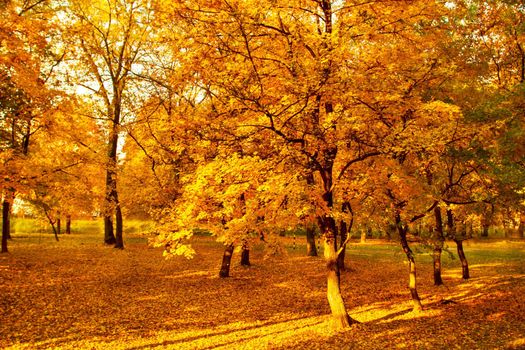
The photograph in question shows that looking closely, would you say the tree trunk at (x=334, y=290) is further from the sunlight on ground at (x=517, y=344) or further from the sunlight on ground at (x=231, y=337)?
the sunlight on ground at (x=517, y=344)

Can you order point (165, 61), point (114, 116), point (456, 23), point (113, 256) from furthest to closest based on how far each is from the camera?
point (114, 116) → point (113, 256) → point (165, 61) → point (456, 23)

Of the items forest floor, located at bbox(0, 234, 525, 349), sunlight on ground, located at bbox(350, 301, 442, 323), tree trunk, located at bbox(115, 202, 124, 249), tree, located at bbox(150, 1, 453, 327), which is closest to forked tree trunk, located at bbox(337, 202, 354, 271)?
tree, located at bbox(150, 1, 453, 327)

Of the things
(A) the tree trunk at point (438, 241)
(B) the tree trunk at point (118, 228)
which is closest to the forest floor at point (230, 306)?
(A) the tree trunk at point (438, 241)

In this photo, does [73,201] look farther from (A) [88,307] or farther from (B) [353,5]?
(B) [353,5]

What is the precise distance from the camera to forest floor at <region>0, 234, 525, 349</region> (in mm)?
11078

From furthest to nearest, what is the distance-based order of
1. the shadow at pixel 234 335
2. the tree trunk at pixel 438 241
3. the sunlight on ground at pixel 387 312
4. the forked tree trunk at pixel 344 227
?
the sunlight on ground at pixel 387 312, the tree trunk at pixel 438 241, the forked tree trunk at pixel 344 227, the shadow at pixel 234 335

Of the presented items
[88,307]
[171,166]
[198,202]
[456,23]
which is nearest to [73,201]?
[171,166]

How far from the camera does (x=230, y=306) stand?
50.9 ft

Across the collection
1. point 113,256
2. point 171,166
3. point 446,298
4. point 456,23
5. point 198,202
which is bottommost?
point 446,298

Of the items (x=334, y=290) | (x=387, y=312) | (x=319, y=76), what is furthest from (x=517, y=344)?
(x=319, y=76)

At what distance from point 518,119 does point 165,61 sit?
56.0ft

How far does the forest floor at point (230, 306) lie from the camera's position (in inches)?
436

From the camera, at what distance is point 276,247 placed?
13.3 meters

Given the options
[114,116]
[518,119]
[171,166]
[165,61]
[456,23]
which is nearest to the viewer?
[518,119]
